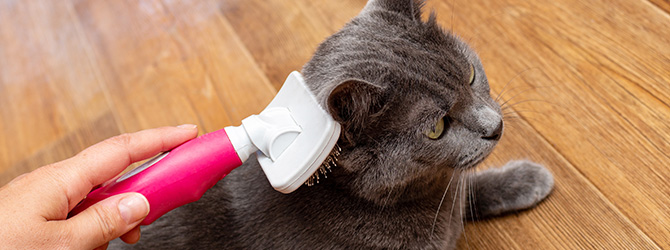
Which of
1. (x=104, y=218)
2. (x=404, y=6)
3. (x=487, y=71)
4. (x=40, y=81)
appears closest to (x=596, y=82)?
(x=487, y=71)

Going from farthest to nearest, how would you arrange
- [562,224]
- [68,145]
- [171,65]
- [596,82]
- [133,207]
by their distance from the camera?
[171,65] < [68,145] < [596,82] < [562,224] < [133,207]

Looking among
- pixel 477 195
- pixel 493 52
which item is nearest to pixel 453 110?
pixel 477 195

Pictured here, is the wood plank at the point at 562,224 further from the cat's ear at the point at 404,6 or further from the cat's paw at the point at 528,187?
the cat's ear at the point at 404,6

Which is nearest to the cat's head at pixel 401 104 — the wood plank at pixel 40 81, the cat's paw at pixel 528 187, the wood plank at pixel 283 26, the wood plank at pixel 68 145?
the cat's paw at pixel 528 187

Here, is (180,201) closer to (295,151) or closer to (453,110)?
(295,151)

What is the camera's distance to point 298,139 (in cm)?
77

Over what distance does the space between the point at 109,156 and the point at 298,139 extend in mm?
325

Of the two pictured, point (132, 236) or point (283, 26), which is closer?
point (132, 236)

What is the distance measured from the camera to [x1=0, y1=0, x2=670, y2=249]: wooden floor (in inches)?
44.4

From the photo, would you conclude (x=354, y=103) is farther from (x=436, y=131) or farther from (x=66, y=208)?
(x=66, y=208)

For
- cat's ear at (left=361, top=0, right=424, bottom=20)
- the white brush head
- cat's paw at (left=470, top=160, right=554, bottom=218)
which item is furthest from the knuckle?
cat's paw at (left=470, top=160, right=554, bottom=218)

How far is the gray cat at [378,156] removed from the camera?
818 millimetres

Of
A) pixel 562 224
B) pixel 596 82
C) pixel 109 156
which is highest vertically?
pixel 109 156

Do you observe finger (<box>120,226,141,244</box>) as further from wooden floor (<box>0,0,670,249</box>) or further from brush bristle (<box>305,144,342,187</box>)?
wooden floor (<box>0,0,670,249</box>)
